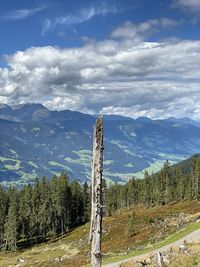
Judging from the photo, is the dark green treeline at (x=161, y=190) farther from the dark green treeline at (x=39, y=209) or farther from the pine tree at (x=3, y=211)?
the pine tree at (x=3, y=211)

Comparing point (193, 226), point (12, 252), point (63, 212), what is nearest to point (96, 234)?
point (193, 226)

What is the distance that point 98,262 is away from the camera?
18094mm

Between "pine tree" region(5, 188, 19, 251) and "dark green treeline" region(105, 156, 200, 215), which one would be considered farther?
"dark green treeline" region(105, 156, 200, 215)

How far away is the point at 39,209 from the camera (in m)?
149

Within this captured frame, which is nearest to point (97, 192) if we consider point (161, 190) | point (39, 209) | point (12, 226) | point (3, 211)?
point (12, 226)

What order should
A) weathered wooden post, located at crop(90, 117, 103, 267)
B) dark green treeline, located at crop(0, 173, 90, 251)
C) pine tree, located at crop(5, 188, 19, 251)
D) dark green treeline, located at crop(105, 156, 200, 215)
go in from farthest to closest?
dark green treeline, located at crop(105, 156, 200, 215)
dark green treeline, located at crop(0, 173, 90, 251)
pine tree, located at crop(5, 188, 19, 251)
weathered wooden post, located at crop(90, 117, 103, 267)

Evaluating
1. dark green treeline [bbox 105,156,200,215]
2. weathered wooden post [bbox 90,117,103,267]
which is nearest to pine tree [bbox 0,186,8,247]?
dark green treeline [bbox 105,156,200,215]

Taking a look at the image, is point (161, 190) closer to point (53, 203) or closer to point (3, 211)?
point (53, 203)

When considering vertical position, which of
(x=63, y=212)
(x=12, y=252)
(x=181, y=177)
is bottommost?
(x=12, y=252)

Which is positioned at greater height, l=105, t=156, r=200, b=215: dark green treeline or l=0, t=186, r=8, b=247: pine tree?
l=105, t=156, r=200, b=215: dark green treeline

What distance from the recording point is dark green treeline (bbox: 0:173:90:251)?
140 metres

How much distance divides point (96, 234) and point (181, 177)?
6773 inches

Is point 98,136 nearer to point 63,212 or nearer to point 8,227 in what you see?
point 8,227

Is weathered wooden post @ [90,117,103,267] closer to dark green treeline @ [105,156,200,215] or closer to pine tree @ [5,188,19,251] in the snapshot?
pine tree @ [5,188,19,251]
